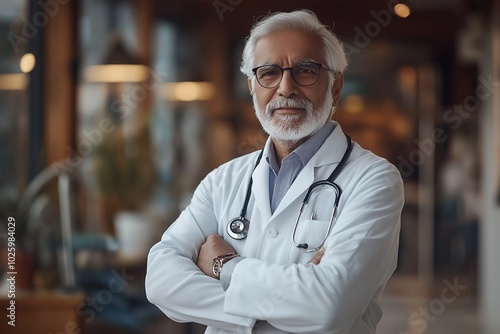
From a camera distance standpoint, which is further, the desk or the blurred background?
the blurred background

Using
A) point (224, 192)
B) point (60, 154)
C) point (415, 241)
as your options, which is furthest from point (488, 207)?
point (224, 192)

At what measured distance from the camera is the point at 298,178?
170 cm

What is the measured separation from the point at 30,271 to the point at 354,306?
254 centimetres

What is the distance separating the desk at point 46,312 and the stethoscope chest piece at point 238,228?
1879 millimetres

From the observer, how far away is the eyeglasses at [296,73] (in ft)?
5.33

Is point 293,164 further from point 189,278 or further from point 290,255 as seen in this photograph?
point 189,278

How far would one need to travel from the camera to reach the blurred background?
4.40 meters

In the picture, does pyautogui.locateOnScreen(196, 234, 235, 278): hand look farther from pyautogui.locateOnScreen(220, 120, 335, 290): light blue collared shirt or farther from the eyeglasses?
the eyeglasses

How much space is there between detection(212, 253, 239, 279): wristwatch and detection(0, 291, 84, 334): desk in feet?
6.21

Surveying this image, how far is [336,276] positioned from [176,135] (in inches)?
241

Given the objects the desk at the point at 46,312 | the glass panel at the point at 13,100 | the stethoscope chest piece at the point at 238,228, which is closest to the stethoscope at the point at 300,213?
the stethoscope chest piece at the point at 238,228

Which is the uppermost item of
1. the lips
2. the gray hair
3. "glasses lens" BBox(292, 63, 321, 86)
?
the gray hair

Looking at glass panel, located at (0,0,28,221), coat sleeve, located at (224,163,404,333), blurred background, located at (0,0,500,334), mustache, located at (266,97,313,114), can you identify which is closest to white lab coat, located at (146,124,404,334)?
coat sleeve, located at (224,163,404,333)

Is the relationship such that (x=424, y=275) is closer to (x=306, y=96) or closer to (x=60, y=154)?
(x=60, y=154)
